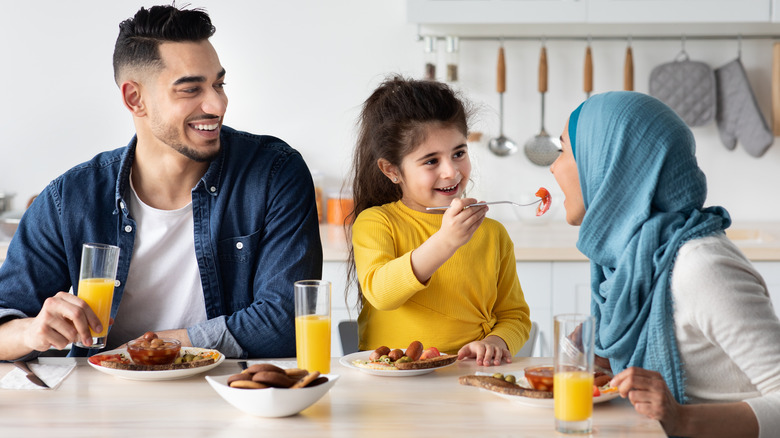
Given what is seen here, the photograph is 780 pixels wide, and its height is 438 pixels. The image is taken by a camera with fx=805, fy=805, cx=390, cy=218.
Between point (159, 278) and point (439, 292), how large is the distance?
2.12 ft

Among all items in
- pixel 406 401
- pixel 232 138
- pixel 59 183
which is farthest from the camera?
pixel 232 138

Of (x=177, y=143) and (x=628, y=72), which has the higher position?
(x=628, y=72)

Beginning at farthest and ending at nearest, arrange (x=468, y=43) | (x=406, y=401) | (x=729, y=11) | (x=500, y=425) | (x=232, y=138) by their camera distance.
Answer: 1. (x=468, y=43)
2. (x=729, y=11)
3. (x=232, y=138)
4. (x=406, y=401)
5. (x=500, y=425)

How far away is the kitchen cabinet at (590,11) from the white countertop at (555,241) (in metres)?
0.80

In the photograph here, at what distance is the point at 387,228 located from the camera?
6.08 ft

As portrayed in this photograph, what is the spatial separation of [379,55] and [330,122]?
35cm

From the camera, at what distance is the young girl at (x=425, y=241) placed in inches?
70.8

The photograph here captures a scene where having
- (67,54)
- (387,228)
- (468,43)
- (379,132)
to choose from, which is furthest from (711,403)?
(67,54)

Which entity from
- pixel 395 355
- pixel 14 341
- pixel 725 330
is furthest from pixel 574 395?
pixel 14 341

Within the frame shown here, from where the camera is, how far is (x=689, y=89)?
322 centimetres

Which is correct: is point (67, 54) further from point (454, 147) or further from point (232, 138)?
point (454, 147)

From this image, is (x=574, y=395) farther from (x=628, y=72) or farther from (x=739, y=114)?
(x=739, y=114)

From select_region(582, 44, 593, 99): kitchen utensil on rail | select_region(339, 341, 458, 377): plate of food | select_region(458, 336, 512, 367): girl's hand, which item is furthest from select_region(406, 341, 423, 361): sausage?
select_region(582, 44, 593, 99): kitchen utensil on rail

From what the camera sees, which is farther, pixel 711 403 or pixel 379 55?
pixel 379 55
